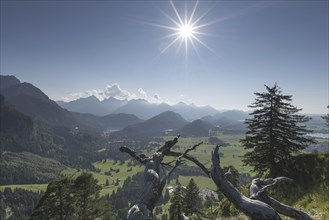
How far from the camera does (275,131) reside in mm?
25328

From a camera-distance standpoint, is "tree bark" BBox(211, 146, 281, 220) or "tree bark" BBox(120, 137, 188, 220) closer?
"tree bark" BBox(211, 146, 281, 220)

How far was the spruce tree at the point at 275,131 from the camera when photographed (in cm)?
2472

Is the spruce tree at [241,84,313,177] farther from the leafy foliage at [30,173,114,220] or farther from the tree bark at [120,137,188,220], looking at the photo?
the leafy foliage at [30,173,114,220]

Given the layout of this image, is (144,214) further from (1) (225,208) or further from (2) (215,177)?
(1) (225,208)

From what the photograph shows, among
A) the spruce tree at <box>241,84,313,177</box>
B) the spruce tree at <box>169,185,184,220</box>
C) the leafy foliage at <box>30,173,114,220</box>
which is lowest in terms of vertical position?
the leafy foliage at <box>30,173,114,220</box>

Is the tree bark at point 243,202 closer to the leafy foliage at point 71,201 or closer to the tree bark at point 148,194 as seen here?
the tree bark at point 148,194

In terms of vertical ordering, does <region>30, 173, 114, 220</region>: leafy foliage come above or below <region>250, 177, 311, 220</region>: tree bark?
below

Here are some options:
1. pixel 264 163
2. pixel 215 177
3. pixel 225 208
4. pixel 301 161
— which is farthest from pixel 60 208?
pixel 215 177

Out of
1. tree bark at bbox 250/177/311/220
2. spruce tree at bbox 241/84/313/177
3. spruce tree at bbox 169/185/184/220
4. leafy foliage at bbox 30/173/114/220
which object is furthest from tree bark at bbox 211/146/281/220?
leafy foliage at bbox 30/173/114/220

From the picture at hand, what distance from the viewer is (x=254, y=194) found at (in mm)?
6988

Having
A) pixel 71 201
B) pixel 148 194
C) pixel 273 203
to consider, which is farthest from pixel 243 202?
pixel 71 201

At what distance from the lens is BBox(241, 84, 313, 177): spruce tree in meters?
24.7

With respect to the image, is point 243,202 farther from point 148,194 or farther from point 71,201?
point 71,201

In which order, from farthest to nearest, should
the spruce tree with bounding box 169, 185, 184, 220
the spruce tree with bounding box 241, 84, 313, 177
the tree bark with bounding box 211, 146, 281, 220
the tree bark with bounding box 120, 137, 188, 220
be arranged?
the spruce tree with bounding box 241, 84, 313, 177 → the spruce tree with bounding box 169, 185, 184, 220 → the tree bark with bounding box 120, 137, 188, 220 → the tree bark with bounding box 211, 146, 281, 220
